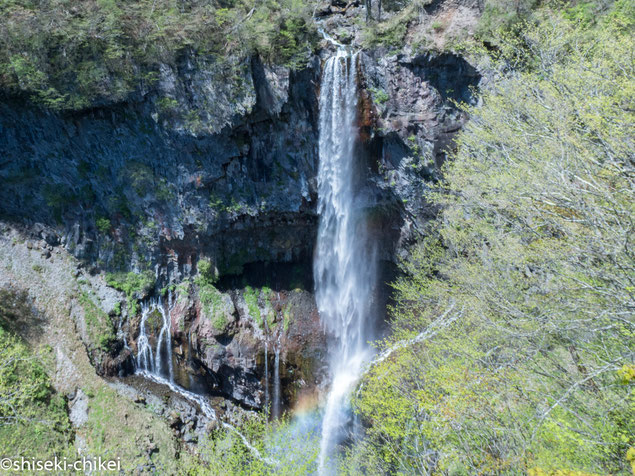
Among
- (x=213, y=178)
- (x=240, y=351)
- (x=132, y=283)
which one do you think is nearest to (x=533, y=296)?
(x=240, y=351)

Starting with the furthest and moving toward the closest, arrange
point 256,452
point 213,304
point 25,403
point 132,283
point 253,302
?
point 253,302 → point 213,304 → point 132,283 → point 256,452 → point 25,403

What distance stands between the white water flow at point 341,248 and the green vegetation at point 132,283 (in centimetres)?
908

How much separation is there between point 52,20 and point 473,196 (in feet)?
63.1

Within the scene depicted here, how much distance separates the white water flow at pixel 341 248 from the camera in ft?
55.3

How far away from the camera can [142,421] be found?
13516mm

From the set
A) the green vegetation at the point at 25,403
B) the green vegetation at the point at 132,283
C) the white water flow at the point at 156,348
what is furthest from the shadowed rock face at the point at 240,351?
the green vegetation at the point at 25,403

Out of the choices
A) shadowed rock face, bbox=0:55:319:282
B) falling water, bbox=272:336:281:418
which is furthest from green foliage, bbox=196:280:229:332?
falling water, bbox=272:336:281:418

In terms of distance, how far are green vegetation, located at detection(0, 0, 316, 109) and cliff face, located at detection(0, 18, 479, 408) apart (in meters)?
0.74

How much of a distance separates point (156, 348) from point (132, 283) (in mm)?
3567

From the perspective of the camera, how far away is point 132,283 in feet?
58.0

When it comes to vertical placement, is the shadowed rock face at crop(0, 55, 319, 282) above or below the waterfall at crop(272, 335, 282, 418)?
above

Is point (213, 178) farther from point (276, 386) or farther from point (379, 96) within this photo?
point (276, 386)

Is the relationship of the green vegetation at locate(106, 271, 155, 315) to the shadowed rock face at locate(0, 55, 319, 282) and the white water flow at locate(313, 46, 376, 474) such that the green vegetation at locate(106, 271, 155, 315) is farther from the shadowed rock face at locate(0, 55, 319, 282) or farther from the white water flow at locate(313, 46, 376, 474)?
the white water flow at locate(313, 46, 376, 474)

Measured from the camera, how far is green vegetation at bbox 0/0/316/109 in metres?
14.6
